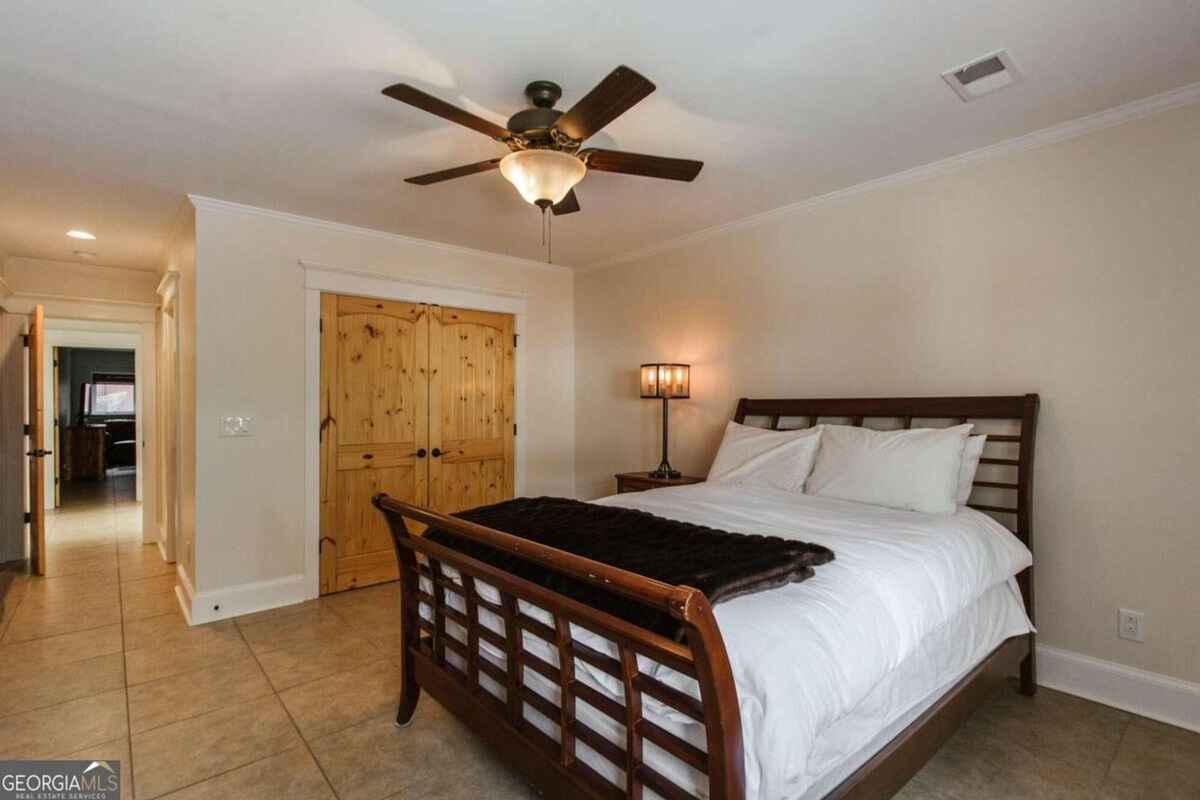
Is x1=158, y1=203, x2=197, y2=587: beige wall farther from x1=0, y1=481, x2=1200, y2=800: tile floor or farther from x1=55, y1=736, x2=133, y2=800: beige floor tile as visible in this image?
x1=55, y1=736, x2=133, y2=800: beige floor tile

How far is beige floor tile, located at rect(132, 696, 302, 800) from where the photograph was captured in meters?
2.00

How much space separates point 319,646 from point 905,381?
3.40m

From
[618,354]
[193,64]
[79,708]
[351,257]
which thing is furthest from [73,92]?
[618,354]

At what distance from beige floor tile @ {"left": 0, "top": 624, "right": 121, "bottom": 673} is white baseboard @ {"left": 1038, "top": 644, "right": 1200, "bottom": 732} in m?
4.58

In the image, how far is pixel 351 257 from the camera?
395 centimetres

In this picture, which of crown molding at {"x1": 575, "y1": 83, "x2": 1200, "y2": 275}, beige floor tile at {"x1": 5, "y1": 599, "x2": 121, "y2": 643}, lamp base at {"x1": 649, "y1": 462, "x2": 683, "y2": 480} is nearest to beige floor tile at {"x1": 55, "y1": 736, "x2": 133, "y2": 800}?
beige floor tile at {"x1": 5, "y1": 599, "x2": 121, "y2": 643}

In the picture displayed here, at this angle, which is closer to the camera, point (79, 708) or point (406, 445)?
point (79, 708)

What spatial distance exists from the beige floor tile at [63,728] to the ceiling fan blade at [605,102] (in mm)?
2868

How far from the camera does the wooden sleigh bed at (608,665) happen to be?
112cm

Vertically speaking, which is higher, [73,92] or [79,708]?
[73,92]

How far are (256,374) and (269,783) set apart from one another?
7.87ft

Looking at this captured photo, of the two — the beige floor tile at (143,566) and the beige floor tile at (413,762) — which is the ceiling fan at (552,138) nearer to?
the beige floor tile at (413,762)

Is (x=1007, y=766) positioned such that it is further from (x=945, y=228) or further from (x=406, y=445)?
(x=406, y=445)

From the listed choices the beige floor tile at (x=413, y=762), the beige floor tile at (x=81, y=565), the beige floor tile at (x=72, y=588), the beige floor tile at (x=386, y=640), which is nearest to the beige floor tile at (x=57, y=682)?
the beige floor tile at (x=386, y=640)
